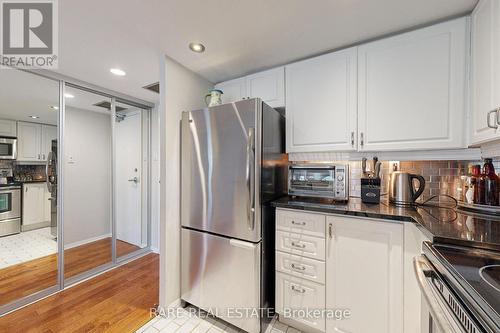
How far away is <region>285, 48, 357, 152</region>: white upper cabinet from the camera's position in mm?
1556

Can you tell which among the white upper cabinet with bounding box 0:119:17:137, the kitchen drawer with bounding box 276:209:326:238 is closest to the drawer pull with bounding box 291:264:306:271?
the kitchen drawer with bounding box 276:209:326:238

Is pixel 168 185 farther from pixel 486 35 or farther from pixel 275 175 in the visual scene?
pixel 486 35

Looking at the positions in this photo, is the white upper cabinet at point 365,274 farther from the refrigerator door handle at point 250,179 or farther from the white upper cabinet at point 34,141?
the white upper cabinet at point 34,141

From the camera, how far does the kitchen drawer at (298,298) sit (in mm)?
1400

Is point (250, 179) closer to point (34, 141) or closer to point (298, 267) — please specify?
point (298, 267)

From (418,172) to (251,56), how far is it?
1.69 m

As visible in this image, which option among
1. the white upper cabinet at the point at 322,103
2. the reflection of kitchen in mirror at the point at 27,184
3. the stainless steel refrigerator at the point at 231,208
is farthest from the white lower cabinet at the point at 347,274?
the reflection of kitchen in mirror at the point at 27,184

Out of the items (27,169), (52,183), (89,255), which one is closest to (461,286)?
(52,183)

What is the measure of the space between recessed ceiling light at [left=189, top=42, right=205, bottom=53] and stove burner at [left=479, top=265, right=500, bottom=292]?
1.98 metres

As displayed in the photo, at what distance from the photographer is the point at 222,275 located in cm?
158

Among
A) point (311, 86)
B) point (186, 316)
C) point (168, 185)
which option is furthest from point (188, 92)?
point (186, 316)

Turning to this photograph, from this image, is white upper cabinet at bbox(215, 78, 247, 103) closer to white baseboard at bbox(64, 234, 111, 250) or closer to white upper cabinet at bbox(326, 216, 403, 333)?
white upper cabinet at bbox(326, 216, 403, 333)

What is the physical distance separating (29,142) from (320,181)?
280 centimetres

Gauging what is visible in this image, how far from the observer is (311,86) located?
1.69m
